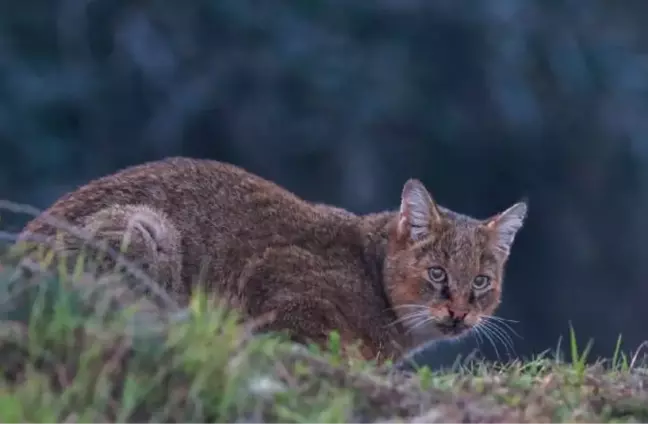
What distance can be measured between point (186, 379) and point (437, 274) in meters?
3.09

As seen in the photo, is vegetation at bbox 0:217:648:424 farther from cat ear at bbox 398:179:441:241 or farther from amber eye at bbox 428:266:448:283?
cat ear at bbox 398:179:441:241

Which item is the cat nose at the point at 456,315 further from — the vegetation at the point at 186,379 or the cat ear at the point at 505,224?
the vegetation at the point at 186,379

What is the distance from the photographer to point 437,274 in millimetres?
8391

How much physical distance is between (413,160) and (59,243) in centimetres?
891

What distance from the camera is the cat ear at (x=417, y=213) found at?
8531 mm

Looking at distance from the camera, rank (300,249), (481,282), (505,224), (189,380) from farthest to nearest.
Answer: (505,224), (481,282), (300,249), (189,380)

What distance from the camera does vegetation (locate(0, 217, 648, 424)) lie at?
536 cm

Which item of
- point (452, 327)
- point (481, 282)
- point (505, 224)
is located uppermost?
point (505, 224)

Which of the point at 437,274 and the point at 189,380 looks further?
the point at 437,274

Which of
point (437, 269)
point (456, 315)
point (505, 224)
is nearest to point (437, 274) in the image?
point (437, 269)

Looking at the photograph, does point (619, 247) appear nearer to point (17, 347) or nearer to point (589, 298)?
point (589, 298)

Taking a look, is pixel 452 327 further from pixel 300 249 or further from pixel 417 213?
pixel 300 249

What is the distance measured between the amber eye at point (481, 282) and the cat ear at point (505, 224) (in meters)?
0.26

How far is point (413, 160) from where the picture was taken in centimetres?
1573
